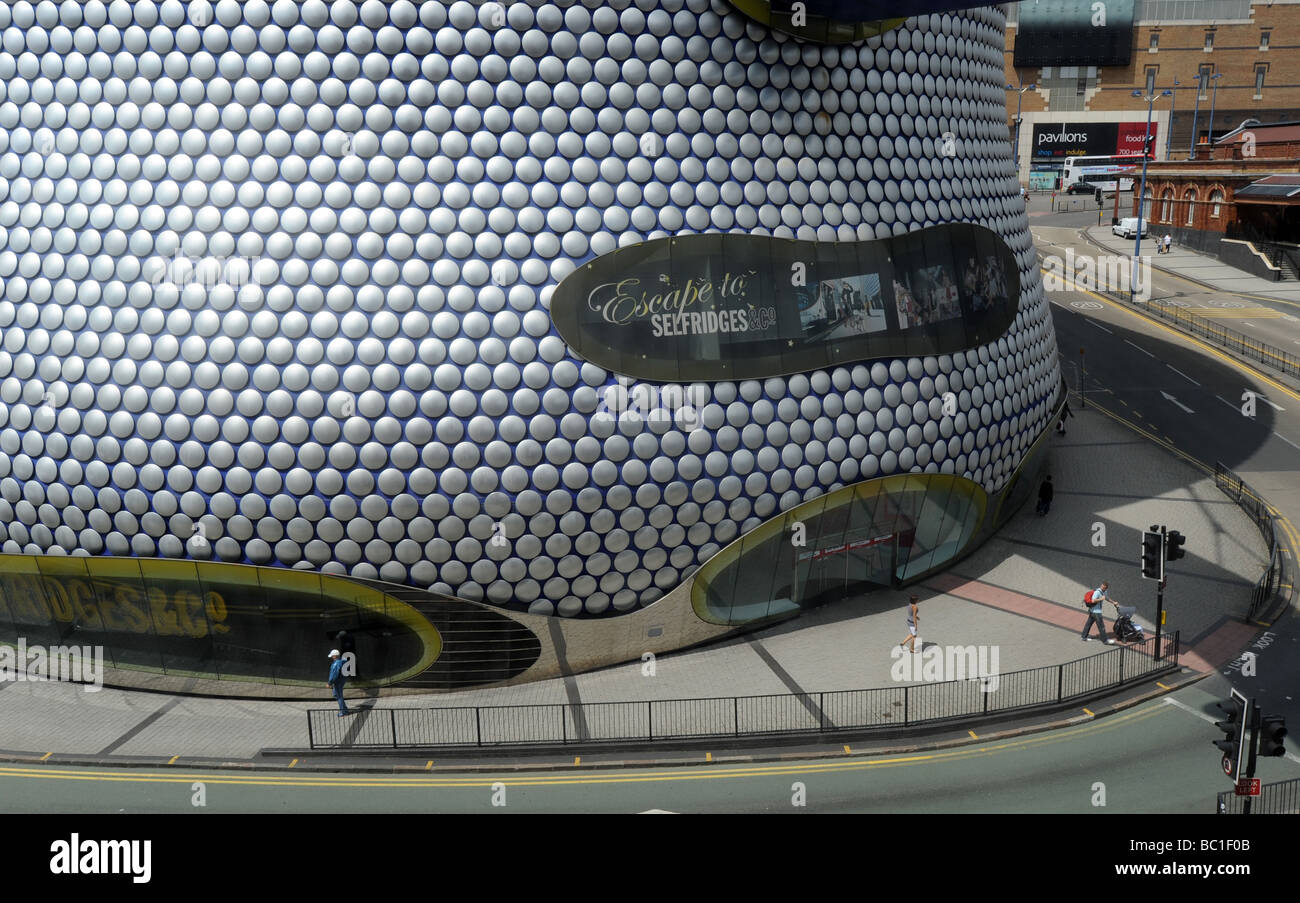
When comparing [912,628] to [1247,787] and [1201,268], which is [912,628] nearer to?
[1247,787]

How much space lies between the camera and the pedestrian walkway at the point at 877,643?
20.2m

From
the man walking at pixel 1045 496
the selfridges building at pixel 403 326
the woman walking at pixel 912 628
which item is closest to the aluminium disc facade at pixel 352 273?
the selfridges building at pixel 403 326

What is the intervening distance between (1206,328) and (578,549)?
3996 cm

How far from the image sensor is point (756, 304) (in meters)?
21.9

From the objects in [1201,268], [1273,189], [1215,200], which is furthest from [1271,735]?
[1215,200]

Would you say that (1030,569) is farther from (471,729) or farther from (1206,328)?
(1206,328)

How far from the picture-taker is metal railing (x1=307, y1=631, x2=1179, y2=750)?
1931cm

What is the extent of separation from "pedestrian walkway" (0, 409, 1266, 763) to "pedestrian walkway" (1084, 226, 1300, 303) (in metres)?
34.3

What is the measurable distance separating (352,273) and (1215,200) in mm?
63236

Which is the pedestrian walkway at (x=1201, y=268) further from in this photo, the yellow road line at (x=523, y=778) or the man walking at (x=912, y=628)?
the yellow road line at (x=523, y=778)

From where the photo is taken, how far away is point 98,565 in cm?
2084

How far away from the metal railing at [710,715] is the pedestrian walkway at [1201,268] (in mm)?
44945

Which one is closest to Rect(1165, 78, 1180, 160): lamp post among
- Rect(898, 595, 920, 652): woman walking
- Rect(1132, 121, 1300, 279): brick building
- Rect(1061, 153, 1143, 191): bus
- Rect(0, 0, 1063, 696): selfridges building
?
Rect(1061, 153, 1143, 191): bus
